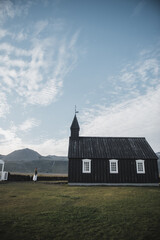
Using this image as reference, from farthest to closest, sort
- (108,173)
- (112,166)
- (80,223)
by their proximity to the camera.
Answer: (112,166) < (108,173) < (80,223)

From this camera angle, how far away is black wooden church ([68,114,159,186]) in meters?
20.5

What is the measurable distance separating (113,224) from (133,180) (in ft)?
53.8

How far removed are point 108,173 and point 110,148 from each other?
3.95m

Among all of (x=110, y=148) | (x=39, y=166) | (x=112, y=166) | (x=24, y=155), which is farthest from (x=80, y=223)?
(x=24, y=155)

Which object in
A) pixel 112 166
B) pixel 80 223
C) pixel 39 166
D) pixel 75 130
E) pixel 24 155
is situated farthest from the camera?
pixel 24 155

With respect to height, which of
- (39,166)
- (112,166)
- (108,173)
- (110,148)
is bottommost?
(39,166)

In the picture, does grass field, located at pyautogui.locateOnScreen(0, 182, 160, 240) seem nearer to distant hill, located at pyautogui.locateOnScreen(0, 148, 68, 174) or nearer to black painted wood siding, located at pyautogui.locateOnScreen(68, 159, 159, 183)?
black painted wood siding, located at pyautogui.locateOnScreen(68, 159, 159, 183)

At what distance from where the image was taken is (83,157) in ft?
69.8

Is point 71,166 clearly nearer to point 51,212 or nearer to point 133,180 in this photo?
point 133,180

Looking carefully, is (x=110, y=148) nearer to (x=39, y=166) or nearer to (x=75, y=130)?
(x=75, y=130)

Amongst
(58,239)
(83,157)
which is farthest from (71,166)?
(58,239)

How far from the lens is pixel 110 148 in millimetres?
23312

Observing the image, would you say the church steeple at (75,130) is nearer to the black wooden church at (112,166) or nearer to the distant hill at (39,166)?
the black wooden church at (112,166)

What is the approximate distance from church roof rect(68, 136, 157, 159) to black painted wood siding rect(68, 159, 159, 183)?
821 mm
